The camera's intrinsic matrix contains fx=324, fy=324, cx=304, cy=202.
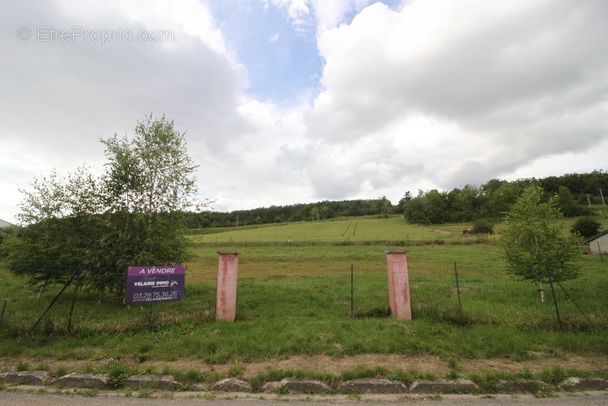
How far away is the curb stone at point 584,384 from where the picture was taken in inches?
213

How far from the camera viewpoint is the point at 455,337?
290 inches

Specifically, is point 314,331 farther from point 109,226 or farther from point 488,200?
point 488,200

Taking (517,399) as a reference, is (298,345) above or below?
above

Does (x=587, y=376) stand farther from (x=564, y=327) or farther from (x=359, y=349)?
(x=359, y=349)

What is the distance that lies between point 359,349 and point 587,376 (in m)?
3.95

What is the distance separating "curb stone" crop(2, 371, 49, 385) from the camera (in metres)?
5.80

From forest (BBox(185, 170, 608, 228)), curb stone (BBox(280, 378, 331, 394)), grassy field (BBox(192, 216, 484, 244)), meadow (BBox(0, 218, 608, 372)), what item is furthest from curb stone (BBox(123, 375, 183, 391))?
forest (BBox(185, 170, 608, 228))

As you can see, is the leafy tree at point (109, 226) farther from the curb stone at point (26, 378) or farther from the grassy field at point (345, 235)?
the grassy field at point (345, 235)

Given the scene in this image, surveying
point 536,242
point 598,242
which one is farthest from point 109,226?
point 598,242

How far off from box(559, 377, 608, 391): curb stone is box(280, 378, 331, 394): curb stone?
3.97 m

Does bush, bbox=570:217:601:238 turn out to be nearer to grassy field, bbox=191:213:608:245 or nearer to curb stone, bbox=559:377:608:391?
grassy field, bbox=191:213:608:245

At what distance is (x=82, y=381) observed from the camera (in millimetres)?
5668

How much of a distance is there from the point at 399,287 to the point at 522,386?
3780mm

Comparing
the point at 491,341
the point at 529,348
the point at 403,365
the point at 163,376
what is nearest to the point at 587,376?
the point at 529,348
